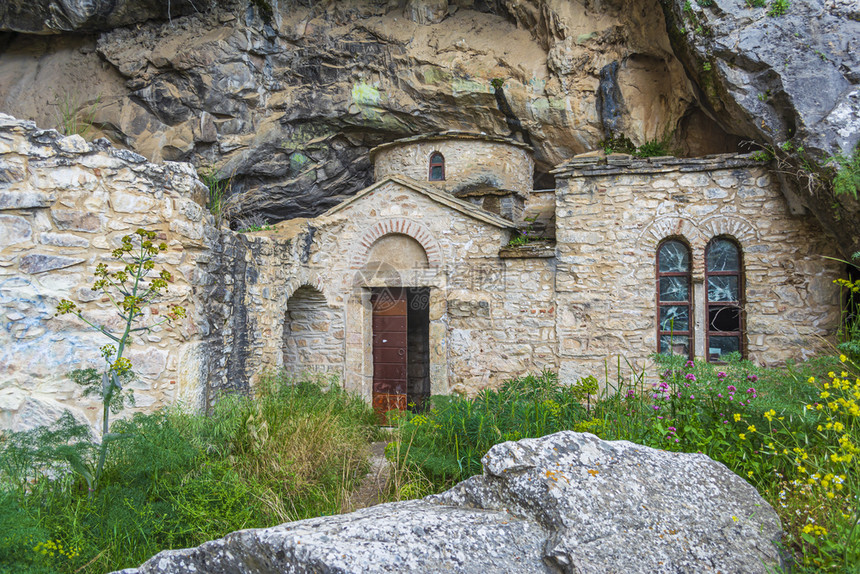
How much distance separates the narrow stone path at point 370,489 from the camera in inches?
166

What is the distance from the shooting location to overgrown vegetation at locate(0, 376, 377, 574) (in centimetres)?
335

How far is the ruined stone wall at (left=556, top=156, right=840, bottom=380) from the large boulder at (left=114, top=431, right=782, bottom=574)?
18.8ft

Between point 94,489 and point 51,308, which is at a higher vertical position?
point 51,308

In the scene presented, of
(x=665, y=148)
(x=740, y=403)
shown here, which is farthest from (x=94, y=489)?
(x=665, y=148)

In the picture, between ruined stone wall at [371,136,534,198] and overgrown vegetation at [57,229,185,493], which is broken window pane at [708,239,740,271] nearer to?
ruined stone wall at [371,136,534,198]

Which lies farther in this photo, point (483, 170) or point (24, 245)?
point (483, 170)

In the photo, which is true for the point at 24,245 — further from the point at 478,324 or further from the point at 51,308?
the point at 478,324

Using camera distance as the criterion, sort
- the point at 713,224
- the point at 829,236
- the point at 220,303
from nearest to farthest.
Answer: the point at 220,303 → the point at 829,236 → the point at 713,224

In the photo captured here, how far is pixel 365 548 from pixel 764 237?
785cm

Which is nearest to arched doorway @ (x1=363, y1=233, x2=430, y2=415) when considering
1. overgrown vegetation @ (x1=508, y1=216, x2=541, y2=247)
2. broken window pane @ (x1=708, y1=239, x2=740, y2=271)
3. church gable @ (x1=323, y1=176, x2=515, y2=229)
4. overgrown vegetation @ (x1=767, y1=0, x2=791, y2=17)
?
church gable @ (x1=323, y1=176, x2=515, y2=229)

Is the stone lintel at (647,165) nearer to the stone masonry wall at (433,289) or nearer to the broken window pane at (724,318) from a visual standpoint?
the stone masonry wall at (433,289)

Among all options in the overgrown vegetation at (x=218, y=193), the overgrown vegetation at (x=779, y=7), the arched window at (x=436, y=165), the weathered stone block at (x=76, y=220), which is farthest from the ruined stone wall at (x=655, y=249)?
the weathered stone block at (x=76, y=220)

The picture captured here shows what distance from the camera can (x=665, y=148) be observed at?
9.84m

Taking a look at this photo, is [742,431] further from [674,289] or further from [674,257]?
[674,257]
